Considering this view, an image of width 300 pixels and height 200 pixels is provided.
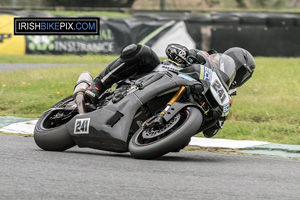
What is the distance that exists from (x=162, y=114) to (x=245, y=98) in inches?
227

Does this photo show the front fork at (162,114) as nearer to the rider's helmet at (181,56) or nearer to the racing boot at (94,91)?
the rider's helmet at (181,56)

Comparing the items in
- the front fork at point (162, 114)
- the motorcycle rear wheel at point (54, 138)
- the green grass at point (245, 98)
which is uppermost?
the front fork at point (162, 114)

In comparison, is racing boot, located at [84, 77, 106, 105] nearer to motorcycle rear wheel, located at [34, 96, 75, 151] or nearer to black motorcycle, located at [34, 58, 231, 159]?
black motorcycle, located at [34, 58, 231, 159]

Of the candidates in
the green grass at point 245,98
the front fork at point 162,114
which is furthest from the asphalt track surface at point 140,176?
the green grass at point 245,98

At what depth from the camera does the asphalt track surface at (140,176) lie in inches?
184

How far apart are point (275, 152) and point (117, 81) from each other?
205 centimetres

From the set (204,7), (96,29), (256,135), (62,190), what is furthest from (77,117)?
(204,7)

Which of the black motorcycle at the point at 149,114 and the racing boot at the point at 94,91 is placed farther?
the racing boot at the point at 94,91

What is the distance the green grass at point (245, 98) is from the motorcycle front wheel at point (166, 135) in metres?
2.50

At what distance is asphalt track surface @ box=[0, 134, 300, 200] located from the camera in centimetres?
468

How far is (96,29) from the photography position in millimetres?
20359

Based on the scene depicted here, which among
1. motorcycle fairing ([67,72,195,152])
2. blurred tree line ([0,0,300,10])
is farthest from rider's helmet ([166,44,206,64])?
blurred tree line ([0,0,300,10])

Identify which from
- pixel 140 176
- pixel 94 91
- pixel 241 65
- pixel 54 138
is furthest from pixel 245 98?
pixel 140 176

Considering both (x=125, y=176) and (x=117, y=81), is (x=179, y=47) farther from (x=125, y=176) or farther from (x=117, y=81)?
(x=125, y=176)
